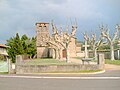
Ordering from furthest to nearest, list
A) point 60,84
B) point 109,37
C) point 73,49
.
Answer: point 73,49 → point 109,37 → point 60,84

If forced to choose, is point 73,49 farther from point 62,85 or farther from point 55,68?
point 62,85

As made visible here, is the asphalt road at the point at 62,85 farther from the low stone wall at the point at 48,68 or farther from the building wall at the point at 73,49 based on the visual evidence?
the building wall at the point at 73,49

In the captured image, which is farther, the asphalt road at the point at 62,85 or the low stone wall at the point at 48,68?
the low stone wall at the point at 48,68

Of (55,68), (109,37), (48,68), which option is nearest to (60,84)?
(55,68)

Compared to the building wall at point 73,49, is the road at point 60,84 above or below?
below

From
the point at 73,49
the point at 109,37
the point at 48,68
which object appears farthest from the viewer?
the point at 73,49

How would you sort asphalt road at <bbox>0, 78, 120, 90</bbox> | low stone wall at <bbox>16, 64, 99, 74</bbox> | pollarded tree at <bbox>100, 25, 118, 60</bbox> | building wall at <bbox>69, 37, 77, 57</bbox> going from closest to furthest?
asphalt road at <bbox>0, 78, 120, 90</bbox>
low stone wall at <bbox>16, 64, 99, 74</bbox>
pollarded tree at <bbox>100, 25, 118, 60</bbox>
building wall at <bbox>69, 37, 77, 57</bbox>

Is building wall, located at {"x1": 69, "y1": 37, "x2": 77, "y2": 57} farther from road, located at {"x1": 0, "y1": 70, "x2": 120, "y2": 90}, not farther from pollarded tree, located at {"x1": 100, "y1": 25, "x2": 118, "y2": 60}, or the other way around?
road, located at {"x1": 0, "y1": 70, "x2": 120, "y2": 90}

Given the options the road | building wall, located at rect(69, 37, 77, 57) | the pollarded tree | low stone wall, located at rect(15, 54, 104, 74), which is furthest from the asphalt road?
building wall, located at rect(69, 37, 77, 57)

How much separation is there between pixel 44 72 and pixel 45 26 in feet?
146

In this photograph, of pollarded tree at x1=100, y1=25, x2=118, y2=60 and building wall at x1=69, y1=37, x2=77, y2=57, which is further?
building wall at x1=69, y1=37, x2=77, y2=57

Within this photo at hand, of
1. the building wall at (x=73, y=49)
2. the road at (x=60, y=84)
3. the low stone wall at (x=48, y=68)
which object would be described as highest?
the building wall at (x=73, y=49)

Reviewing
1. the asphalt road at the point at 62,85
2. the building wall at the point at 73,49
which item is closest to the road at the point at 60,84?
the asphalt road at the point at 62,85

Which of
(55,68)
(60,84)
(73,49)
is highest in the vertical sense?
(73,49)
